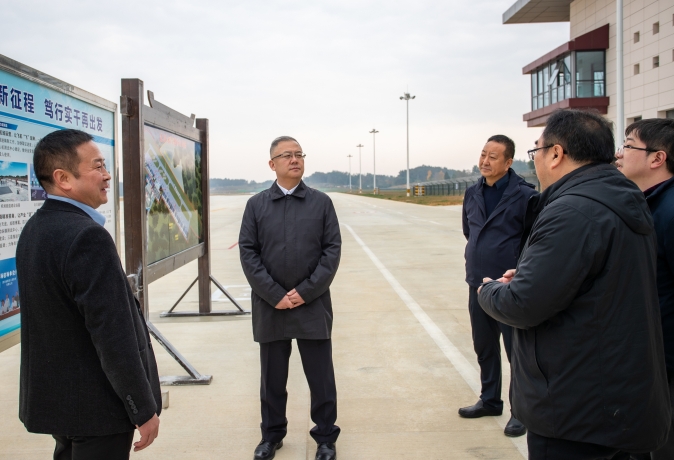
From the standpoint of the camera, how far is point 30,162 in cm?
361

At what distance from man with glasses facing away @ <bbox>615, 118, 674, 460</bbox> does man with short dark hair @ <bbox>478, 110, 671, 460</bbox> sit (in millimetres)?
513

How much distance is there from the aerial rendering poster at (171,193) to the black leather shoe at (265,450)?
2115 millimetres

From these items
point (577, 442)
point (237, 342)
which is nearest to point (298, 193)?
point (577, 442)

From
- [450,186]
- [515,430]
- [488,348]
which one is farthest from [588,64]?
[450,186]

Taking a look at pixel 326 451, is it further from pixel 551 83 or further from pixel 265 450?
pixel 551 83

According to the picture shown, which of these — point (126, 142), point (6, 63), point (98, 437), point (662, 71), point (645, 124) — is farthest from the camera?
point (662, 71)

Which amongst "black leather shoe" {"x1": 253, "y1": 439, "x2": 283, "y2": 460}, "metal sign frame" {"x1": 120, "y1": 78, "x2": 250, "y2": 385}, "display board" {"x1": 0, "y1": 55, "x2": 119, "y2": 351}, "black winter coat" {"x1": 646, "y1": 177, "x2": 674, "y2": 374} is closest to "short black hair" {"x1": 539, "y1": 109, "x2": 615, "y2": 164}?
"black winter coat" {"x1": 646, "y1": 177, "x2": 674, "y2": 374}

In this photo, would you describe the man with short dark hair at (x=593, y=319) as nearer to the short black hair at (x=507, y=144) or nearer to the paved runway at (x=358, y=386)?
the paved runway at (x=358, y=386)

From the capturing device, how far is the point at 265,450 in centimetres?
388

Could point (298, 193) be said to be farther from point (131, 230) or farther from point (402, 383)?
point (402, 383)

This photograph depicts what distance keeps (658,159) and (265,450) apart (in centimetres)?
285

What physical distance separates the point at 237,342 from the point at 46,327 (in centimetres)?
Answer: 472

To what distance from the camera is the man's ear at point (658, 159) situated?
2.98 meters

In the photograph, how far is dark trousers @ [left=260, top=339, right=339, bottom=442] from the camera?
12.8ft
